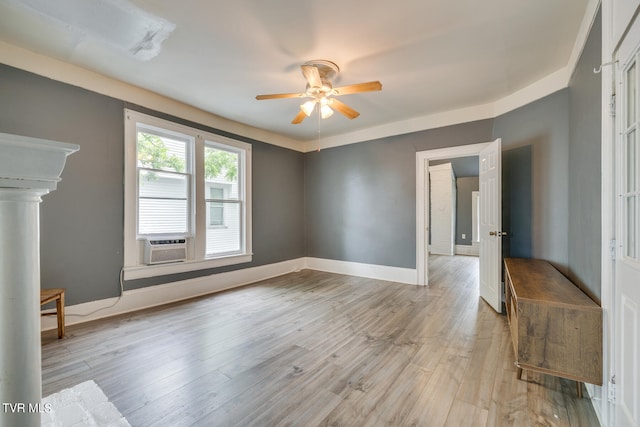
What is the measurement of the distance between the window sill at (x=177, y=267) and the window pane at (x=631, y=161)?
4.27 metres

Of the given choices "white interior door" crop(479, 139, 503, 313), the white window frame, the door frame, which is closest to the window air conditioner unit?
the white window frame

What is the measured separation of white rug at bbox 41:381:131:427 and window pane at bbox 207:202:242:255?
244 centimetres

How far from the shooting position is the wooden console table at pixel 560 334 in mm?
1621

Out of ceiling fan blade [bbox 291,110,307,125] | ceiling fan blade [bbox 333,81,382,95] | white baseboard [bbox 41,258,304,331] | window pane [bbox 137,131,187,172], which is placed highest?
ceiling fan blade [bbox 333,81,382,95]

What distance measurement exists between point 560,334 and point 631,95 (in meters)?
1.41

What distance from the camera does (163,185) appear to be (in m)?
3.61

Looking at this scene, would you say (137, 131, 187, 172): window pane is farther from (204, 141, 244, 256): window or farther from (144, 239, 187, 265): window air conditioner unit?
(144, 239, 187, 265): window air conditioner unit

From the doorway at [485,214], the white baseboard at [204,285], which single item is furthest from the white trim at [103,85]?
the doorway at [485,214]

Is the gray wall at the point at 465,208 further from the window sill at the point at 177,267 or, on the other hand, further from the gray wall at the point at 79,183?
the gray wall at the point at 79,183

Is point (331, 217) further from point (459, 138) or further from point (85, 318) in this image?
point (85, 318)

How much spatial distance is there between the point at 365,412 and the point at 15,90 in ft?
13.3

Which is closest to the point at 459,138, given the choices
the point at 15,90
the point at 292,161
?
the point at 292,161

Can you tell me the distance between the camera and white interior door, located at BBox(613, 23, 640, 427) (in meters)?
1.21

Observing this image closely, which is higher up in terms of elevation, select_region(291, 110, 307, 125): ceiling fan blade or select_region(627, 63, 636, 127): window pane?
select_region(291, 110, 307, 125): ceiling fan blade
